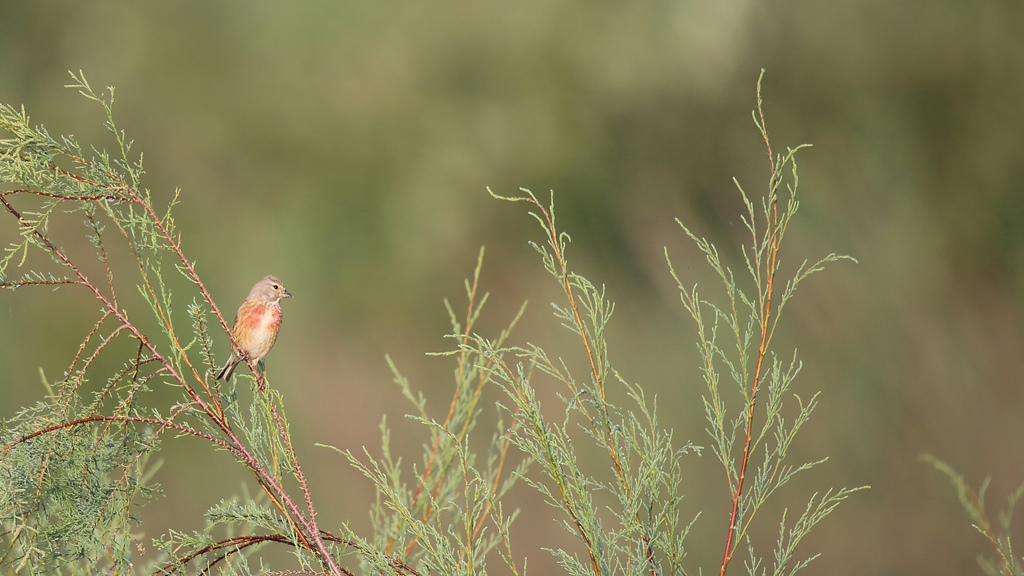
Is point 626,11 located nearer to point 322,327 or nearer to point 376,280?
point 376,280

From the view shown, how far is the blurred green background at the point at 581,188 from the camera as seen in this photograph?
6.11 meters

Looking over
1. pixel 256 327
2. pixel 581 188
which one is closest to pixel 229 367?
pixel 256 327

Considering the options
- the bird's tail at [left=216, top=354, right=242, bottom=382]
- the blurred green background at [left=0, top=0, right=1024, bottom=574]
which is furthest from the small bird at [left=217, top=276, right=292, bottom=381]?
the blurred green background at [left=0, top=0, right=1024, bottom=574]

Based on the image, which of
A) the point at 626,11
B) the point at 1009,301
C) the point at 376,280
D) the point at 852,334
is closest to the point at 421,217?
the point at 376,280

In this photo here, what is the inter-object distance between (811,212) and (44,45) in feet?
20.2

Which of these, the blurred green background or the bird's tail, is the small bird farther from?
the blurred green background

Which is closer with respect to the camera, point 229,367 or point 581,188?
point 229,367

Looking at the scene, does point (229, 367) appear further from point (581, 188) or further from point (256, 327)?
point (581, 188)

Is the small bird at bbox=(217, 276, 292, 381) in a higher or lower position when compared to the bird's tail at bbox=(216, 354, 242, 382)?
higher

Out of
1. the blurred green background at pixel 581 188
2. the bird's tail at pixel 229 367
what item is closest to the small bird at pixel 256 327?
the bird's tail at pixel 229 367

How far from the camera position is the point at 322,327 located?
23.1 feet

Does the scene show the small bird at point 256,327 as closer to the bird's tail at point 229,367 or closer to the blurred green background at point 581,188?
the bird's tail at point 229,367

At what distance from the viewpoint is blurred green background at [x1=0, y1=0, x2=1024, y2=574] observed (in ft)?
20.1

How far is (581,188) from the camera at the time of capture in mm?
6797
